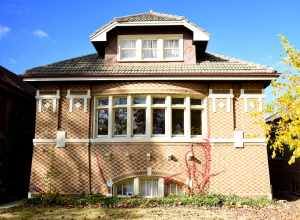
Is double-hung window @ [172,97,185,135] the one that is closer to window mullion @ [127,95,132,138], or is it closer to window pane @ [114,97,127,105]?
window mullion @ [127,95,132,138]

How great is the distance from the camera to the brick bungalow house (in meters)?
15.1

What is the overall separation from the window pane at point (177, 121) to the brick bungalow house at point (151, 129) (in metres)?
0.04

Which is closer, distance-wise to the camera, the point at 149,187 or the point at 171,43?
the point at 149,187

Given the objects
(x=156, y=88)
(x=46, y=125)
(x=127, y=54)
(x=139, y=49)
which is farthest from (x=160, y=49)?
(x=46, y=125)

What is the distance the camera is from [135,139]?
1536cm

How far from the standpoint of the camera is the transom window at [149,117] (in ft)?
50.9

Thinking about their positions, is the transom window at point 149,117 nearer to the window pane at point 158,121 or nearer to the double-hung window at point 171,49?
the window pane at point 158,121

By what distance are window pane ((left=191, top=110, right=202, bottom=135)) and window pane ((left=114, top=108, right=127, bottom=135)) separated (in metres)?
2.97

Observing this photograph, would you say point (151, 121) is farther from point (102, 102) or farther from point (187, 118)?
point (102, 102)

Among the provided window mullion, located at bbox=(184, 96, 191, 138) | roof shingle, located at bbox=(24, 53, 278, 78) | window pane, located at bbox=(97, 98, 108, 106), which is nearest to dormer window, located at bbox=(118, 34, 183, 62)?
roof shingle, located at bbox=(24, 53, 278, 78)

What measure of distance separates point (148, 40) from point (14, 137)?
853 centimetres

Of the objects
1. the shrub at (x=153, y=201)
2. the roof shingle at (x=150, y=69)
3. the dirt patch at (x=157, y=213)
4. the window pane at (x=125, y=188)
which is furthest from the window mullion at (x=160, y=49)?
the dirt patch at (x=157, y=213)

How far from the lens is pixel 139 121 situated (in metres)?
15.7

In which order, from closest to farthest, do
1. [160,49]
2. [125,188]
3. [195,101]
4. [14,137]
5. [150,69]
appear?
[125,188] → [150,69] → [195,101] → [160,49] → [14,137]
